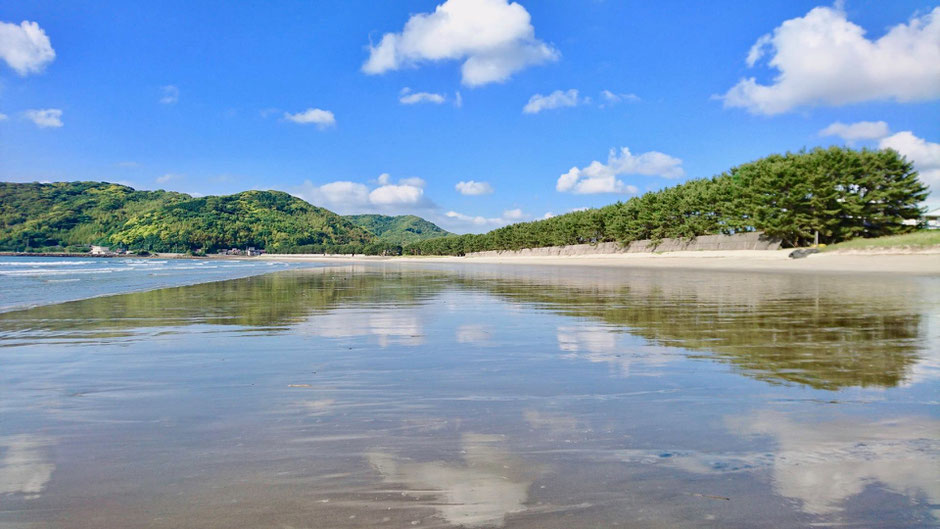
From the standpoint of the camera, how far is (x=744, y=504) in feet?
9.31

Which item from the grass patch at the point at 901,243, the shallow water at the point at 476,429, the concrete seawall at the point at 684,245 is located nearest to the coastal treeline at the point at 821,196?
the concrete seawall at the point at 684,245

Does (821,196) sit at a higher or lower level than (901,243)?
higher

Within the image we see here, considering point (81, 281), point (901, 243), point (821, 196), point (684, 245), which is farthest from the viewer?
point (684, 245)

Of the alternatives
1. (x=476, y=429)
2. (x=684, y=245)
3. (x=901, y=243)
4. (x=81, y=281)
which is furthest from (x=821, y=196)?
(x=81, y=281)

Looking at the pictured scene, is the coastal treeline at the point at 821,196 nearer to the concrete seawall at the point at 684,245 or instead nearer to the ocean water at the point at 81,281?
the concrete seawall at the point at 684,245

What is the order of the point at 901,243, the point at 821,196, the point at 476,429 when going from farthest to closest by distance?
the point at 821,196 < the point at 901,243 < the point at 476,429

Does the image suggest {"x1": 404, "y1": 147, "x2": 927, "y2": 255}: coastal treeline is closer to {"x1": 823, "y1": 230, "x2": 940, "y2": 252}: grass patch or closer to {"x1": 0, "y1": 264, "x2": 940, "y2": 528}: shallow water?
{"x1": 823, "y1": 230, "x2": 940, "y2": 252}: grass patch

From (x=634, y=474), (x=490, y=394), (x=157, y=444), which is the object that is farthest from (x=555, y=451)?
(x=157, y=444)

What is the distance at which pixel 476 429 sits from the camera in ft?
13.6

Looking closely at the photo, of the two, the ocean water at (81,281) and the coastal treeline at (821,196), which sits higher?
the coastal treeline at (821,196)

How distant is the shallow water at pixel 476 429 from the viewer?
2852mm

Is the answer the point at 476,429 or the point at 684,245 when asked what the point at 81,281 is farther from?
the point at 684,245

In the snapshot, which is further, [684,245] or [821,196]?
[684,245]

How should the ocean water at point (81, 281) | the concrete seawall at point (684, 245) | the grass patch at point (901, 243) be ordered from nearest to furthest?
the ocean water at point (81, 281)
the grass patch at point (901, 243)
the concrete seawall at point (684, 245)
